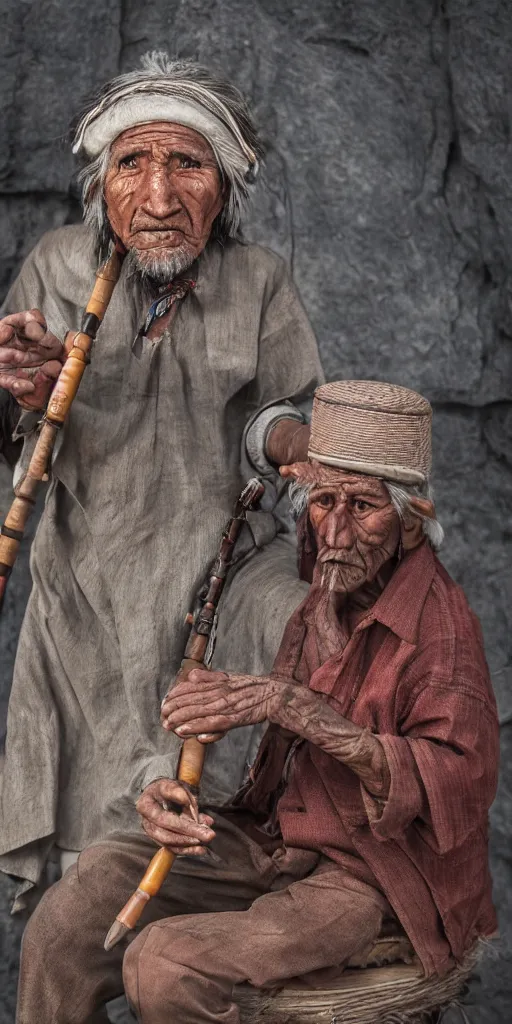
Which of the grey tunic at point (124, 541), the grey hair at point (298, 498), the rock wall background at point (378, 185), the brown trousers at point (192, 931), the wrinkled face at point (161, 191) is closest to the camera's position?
the brown trousers at point (192, 931)

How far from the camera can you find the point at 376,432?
2.80m

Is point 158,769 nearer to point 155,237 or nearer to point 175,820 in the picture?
point 175,820

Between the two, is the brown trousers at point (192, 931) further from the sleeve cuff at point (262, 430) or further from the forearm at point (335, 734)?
the sleeve cuff at point (262, 430)

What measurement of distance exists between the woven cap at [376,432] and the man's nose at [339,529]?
72 mm

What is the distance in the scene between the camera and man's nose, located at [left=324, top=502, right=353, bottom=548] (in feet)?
9.18

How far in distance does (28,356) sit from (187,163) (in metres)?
0.47

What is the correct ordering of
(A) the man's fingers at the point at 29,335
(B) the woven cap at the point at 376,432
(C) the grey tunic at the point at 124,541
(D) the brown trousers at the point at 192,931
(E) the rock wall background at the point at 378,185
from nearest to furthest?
(D) the brown trousers at the point at 192,931, (B) the woven cap at the point at 376,432, (A) the man's fingers at the point at 29,335, (C) the grey tunic at the point at 124,541, (E) the rock wall background at the point at 378,185

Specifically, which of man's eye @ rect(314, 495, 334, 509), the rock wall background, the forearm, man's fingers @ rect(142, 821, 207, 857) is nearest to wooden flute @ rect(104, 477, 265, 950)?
man's fingers @ rect(142, 821, 207, 857)

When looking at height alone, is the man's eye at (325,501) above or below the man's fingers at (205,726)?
above

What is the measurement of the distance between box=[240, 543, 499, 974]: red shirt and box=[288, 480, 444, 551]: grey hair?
0.03 metres

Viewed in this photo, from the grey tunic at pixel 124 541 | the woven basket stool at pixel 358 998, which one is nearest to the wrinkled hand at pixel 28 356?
the grey tunic at pixel 124 541

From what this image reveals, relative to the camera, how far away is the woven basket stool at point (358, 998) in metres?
2.75

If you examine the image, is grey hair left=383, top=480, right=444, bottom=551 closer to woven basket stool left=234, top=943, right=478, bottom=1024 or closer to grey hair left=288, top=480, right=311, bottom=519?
grey hair left=288, top=480, right=311, bottom=519

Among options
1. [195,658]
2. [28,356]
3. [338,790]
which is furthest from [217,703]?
[28,356]
